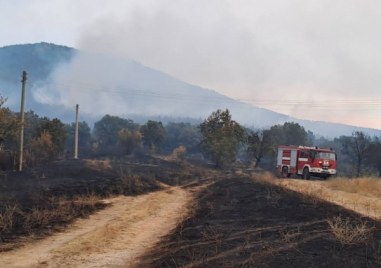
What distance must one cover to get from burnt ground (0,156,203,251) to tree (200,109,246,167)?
18.2 m

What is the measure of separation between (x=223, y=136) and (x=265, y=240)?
4800 cm

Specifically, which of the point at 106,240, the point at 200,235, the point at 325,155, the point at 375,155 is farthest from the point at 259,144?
the point at 106,240

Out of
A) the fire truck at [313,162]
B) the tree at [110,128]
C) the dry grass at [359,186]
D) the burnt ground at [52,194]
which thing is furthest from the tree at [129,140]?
the dry grass at [359,186]

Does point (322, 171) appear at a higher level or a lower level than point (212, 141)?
lower

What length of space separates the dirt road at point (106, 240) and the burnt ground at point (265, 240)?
67 centimetres

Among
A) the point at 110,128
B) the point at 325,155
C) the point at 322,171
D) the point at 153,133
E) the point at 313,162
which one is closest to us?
the point at 313,162

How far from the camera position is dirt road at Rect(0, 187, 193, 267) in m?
10.7

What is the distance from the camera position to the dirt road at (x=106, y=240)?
421 inches

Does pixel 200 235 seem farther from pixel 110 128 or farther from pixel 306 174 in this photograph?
pixel 110 128

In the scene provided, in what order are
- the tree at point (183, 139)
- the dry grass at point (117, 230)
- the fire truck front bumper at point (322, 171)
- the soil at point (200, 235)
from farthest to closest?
the tree at point (183, 139), the fire truck front bumper at point (322, 171), the dry grass at point (117, 230), the soil at point (200, 235)

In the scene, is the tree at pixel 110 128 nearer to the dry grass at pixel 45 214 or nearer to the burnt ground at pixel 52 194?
the burnt ground at pixel 52 194

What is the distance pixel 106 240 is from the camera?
13312 millimetres

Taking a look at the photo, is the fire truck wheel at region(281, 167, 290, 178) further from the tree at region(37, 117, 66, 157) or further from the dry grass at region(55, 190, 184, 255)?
the tree at region(37, 117, 66, 157)

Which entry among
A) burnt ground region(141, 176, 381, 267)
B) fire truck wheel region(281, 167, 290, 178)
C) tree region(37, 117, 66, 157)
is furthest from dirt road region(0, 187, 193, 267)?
tree region(37, 117, 66, 157)
